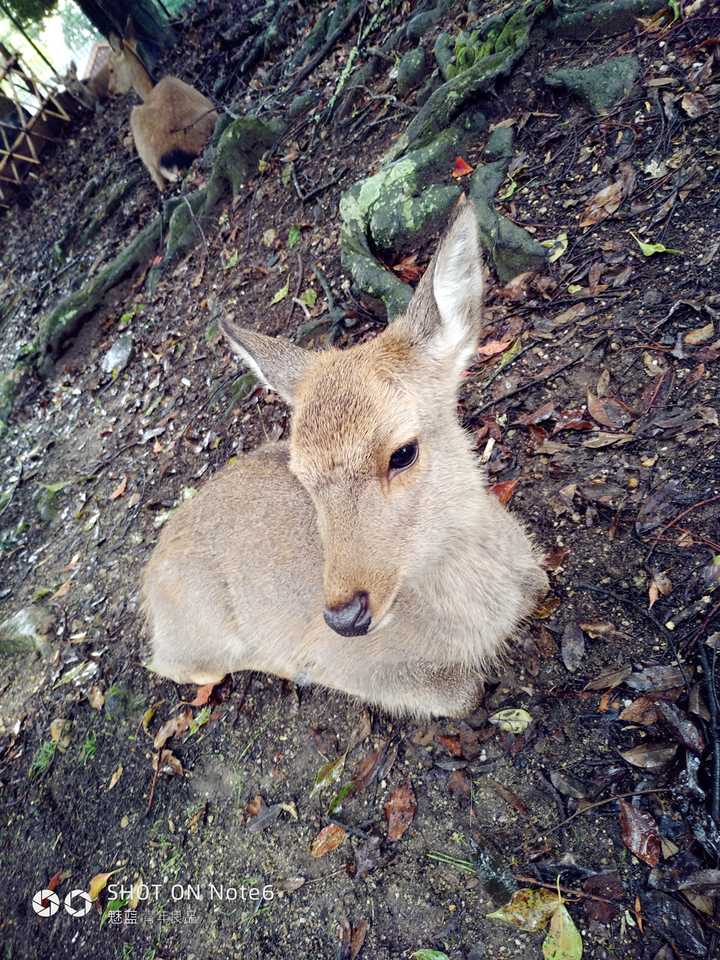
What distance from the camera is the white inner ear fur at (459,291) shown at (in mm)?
2524

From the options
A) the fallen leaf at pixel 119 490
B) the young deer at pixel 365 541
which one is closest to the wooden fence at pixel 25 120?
the fallen leaf at pixel 119 490

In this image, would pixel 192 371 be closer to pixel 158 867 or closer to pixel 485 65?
pixel 485 65

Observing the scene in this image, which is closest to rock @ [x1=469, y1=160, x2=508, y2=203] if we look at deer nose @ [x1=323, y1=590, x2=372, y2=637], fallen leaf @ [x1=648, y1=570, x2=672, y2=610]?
fallen leaf @ [x1=648, y1=570, x2=672, y2=610]

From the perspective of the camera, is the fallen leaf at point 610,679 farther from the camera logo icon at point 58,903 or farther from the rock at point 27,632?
the rock at point 27,632

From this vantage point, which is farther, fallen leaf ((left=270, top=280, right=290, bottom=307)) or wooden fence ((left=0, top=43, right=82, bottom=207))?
wooden fence ((left=0, top=43, right=82, bottom=207))

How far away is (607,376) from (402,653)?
2.16 m

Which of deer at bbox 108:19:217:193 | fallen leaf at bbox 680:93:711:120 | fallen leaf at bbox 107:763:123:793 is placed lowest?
fallen leaf at bbox 107:763:123:793

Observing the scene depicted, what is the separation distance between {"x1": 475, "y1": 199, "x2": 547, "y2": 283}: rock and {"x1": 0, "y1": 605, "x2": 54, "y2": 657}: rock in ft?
16.8

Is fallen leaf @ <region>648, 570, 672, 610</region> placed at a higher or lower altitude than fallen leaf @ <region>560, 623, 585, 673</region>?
higher

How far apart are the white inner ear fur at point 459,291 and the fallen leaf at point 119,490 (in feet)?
15.0

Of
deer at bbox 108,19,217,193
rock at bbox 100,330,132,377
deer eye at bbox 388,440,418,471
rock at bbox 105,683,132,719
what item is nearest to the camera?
deer eye at bbox 388,440,418,471

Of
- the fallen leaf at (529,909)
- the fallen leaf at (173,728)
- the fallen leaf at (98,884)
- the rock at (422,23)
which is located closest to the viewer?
the fallen leaf at (529,909)

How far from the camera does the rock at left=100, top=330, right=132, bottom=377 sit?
799cm

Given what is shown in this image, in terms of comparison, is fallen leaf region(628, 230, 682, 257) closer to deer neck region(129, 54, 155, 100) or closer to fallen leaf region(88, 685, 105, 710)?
fallen leaf region(88, 685, 105, 710)
